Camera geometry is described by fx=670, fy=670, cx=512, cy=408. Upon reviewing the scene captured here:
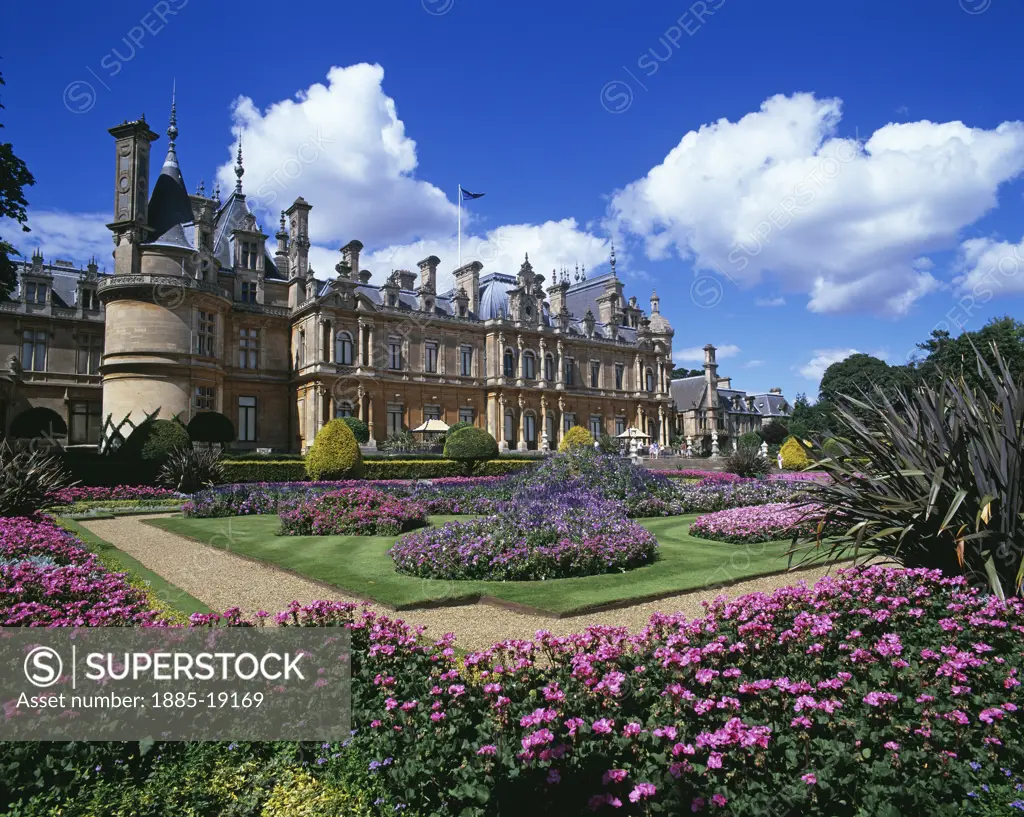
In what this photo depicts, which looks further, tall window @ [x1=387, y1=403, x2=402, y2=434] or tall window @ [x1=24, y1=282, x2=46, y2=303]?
tall window @ [x1=387, y1=403, x2=402, y2=434]

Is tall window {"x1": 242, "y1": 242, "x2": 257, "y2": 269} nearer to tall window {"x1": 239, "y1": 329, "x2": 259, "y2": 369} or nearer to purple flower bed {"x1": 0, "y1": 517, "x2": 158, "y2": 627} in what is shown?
tall window {"x1": 239, "y1": 329, "x2": 259, "y2": 369}

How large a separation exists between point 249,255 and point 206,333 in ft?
23.5

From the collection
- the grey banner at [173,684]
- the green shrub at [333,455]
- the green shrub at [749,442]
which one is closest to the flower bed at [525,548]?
the grey banner at [173,684]

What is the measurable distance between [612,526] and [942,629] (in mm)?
6044

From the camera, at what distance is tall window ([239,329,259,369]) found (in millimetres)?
37031

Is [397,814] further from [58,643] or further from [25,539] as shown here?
[25,539]

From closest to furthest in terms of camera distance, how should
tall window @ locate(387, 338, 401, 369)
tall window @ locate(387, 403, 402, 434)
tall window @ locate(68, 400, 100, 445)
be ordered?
1. tall window @ locate(68, 400, 100, 445)
2. tall window @ locate(387, 403, 402, 434)
3. tall window @ locate(387, 338, 401, 369)

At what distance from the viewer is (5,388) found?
28141mm

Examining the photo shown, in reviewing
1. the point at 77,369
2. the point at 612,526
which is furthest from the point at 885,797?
the point at 77,369

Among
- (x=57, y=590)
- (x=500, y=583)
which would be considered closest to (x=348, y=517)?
(x=500, y=583)

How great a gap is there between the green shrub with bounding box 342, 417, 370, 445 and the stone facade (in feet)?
6.98

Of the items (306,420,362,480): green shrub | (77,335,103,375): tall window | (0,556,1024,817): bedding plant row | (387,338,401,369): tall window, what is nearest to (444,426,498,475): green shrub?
(306,420,362,480): green shrub

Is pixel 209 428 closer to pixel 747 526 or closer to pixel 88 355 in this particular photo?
pixel 88 355

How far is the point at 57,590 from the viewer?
6492 mm
